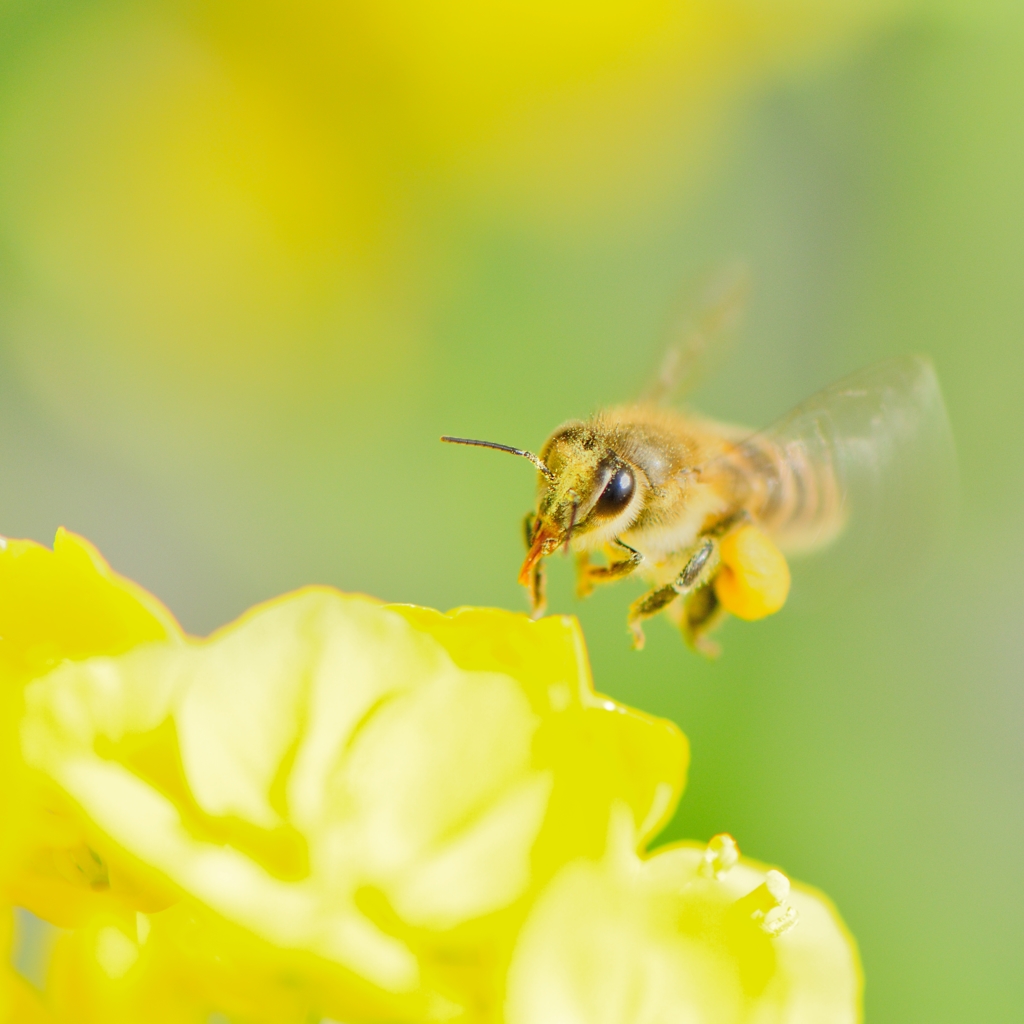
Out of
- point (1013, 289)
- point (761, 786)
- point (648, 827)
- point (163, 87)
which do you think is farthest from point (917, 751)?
point (163, 87)

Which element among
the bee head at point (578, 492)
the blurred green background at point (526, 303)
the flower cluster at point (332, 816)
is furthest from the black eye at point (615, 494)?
the blurred green background at point (526, 303)

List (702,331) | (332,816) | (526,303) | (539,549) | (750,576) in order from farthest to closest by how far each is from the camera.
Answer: (526,303) < (702,331) < (750,576) < (539,549) < (332,816)

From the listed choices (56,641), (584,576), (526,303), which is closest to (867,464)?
(584,576)

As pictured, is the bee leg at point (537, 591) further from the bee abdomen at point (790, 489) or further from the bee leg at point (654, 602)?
the bee abdomen at point (790, 489)

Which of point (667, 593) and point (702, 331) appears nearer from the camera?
point (667, 593)

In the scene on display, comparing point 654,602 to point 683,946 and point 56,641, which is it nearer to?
point 683,946

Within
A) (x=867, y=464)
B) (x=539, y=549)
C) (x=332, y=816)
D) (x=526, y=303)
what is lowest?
(x=332, y=816)

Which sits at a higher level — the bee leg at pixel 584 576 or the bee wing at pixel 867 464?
the bee wing at pixel 867 464

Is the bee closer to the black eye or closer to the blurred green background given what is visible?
the black eye
